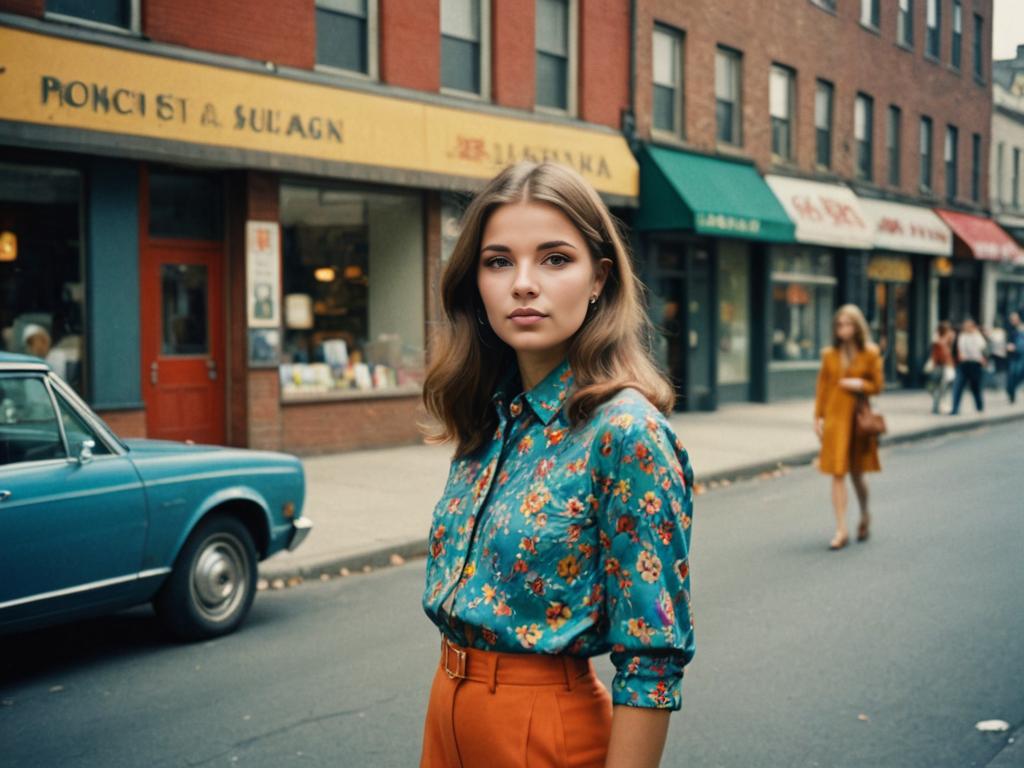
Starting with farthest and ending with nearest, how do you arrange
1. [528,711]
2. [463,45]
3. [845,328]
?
[463,45] < [845,328] < [528,711]

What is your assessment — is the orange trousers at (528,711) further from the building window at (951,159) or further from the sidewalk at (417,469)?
the building window at (951,159)

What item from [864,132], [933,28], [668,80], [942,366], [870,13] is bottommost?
[942,366]

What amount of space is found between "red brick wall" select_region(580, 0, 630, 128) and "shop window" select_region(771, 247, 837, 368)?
6.44 m

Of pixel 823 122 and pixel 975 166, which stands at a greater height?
pixel 975 166

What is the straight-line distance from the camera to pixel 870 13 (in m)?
27.9

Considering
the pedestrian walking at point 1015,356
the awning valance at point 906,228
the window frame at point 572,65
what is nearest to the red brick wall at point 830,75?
the awning valance at point 906,228

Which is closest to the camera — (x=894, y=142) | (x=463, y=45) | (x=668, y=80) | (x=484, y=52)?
(x=463, y=45)

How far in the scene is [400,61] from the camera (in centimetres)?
1538

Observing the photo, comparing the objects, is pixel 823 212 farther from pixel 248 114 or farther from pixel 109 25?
pixel 109 25

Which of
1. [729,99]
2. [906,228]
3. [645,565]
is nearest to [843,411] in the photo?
[645,565]

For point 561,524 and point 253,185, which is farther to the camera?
point 253,185

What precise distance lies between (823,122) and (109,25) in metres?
17.9

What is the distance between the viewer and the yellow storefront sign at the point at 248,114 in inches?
451

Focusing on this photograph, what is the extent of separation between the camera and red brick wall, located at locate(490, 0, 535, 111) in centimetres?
1684
